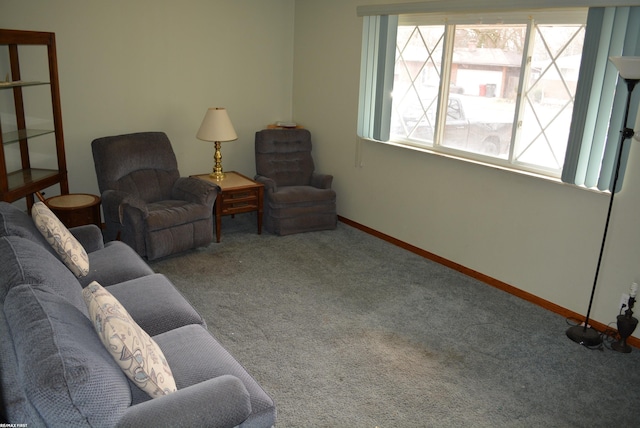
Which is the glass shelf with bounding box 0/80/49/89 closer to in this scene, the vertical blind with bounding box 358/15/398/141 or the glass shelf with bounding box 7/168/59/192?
the glass shelf with bounding box 7/168/59/192

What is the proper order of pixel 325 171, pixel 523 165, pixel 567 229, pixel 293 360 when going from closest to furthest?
1. pixel 293 360
2. pixel 567 229
3. pixel 523 165
4. pixel 325 171

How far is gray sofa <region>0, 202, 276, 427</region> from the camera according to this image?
1591 millimetres

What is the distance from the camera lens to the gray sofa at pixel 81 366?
5.22 feet

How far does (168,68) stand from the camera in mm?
5035

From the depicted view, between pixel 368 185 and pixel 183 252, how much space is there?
1.86m

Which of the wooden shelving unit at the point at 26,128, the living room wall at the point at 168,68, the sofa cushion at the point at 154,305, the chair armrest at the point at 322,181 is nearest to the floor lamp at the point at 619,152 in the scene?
the sofa cushion at the point at 154,305

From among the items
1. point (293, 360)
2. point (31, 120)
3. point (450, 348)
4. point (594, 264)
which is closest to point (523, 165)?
point (594, 264)

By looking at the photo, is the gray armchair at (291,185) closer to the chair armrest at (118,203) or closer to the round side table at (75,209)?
the chair armrest at (118,203)

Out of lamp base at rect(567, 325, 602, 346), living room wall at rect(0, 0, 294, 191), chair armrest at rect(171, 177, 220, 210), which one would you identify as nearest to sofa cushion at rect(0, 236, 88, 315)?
chair armrest at rect(171, 177, 220, 210)

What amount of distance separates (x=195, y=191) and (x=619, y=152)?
3.17 m

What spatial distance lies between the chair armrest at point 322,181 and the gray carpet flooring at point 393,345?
882 mm

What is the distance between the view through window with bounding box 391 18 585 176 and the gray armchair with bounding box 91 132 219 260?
1.93 meters

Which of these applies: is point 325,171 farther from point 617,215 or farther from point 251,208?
point 617,215

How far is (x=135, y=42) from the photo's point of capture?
4.80m
